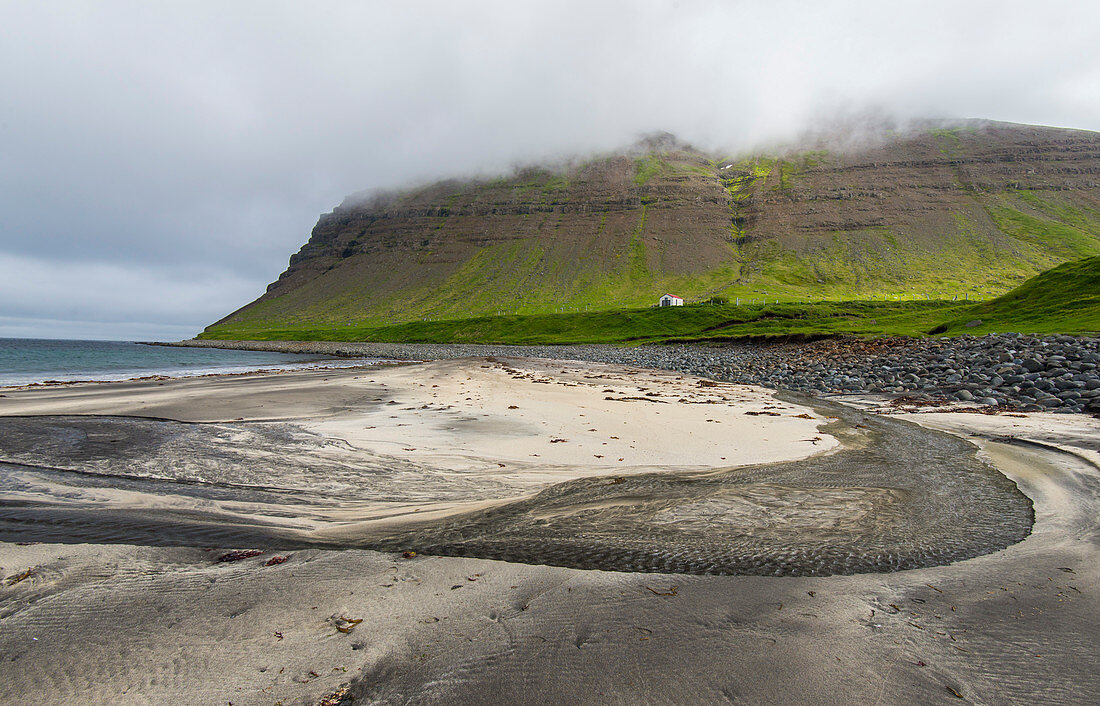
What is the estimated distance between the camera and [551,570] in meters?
4.43

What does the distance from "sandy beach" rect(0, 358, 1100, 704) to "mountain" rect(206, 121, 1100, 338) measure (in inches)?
4596

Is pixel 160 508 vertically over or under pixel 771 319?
under

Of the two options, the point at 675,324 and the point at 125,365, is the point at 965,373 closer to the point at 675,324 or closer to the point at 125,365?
the point at 125,365

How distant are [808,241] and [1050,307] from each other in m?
130

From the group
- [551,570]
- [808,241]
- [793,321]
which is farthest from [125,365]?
[808,241]

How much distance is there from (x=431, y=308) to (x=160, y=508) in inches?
6205

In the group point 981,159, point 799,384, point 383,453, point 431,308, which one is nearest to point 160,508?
point 383,453

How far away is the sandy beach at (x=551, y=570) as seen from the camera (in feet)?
9.46

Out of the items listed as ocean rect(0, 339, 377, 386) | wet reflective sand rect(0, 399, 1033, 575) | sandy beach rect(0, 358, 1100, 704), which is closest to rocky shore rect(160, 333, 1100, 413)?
sandy beach rect(0, 358, 1100, 704)

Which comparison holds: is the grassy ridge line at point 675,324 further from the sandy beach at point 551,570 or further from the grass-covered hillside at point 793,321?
the sandy beach at point 551,570

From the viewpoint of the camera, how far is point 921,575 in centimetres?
436

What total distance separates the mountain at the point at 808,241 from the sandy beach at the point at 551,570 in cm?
11674

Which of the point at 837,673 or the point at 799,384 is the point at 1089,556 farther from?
the point at 799,384

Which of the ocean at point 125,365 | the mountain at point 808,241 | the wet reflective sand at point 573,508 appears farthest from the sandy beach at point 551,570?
the mountain at point 808,241
